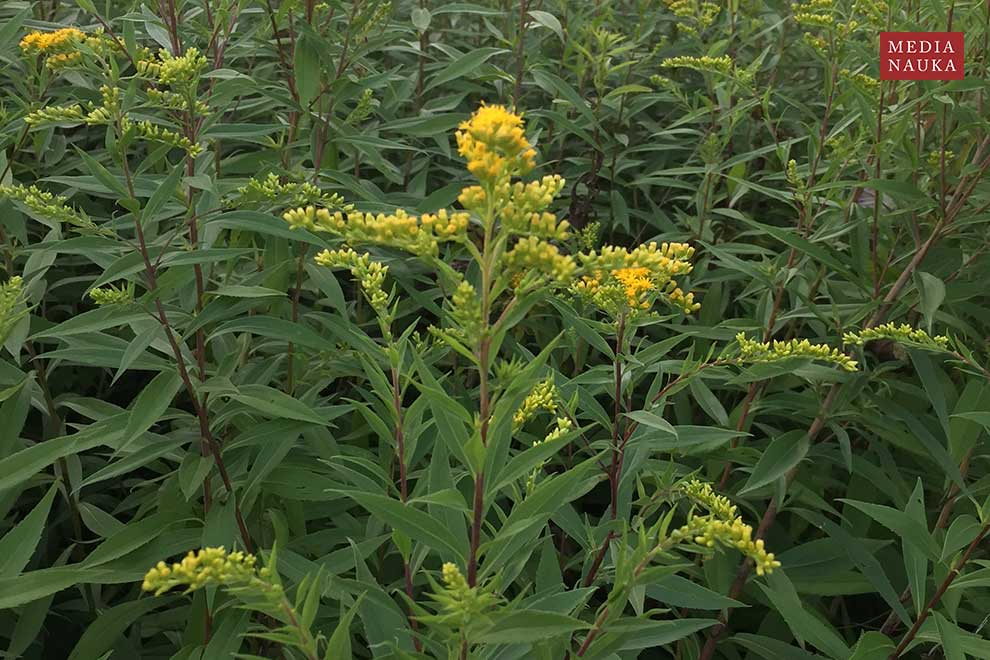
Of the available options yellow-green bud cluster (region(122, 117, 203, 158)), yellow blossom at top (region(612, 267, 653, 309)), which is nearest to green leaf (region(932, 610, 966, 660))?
yellow blossom at top (region(612, 267, 653, 309))

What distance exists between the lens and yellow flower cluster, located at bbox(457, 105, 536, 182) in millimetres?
1229

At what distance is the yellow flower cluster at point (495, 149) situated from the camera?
1229 millimetres

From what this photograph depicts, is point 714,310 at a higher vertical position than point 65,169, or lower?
lower

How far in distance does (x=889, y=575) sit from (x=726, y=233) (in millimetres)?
1598

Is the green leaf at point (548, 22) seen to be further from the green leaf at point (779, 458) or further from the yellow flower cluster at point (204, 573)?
the yellow flower cluster at point (204, 573)

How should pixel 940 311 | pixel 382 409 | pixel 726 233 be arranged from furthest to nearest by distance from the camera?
1. pixel 726 233
2. pixel 940 311
3. pixel 382 409

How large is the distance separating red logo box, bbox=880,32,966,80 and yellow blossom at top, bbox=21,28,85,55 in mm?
2246

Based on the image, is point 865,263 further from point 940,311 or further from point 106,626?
point 106,626

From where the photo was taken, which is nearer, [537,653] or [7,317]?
[537,653]

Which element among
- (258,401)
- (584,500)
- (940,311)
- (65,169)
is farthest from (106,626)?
(940,311)

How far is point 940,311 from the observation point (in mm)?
2754

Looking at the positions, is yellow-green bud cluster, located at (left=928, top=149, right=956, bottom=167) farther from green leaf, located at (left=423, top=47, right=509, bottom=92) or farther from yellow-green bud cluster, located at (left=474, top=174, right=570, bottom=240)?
yellow-green bud cluster, located at (left=474, top=174, right=570, bottom=240)

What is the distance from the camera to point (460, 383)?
105 inches

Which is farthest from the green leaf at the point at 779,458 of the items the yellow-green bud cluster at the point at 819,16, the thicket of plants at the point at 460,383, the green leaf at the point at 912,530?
the yellow-green bud cluster at the point at 819,16
